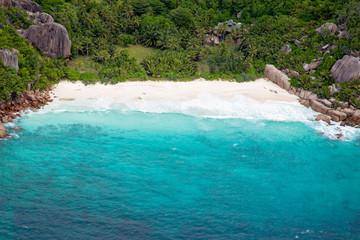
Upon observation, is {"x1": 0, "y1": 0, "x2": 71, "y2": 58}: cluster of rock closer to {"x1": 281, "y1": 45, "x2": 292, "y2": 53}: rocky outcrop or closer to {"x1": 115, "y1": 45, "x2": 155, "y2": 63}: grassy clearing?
{"x1": 115, "y1": 45, "x2": 155, "y2": 63}: grassy clearing

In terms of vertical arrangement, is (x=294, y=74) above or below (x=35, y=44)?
below

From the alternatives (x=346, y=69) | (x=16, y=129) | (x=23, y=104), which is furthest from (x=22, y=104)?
(x=346, y=69)

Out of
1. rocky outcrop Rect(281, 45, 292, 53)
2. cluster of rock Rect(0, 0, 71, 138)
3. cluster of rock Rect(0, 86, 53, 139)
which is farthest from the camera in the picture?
rocky outcrop Rect(281, 45, 292, 53)

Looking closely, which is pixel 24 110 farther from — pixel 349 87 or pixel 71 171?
pixel 349 87

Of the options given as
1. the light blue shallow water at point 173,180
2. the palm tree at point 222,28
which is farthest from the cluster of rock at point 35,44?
the palm tree at point 222,28

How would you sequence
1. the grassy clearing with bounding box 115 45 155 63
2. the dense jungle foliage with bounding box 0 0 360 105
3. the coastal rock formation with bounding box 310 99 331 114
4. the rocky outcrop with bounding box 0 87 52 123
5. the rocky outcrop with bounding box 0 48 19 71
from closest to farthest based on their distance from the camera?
1. the rocky outcrop with bounding box 0 87 52 123
2. the rocky outcrop with bounding box 0 48 19 71
3. the coastal rock formation with bounding box 310 99 331 114
4. the dense jungle foliage with bounding box 0 0 360 105
5. the grassy clearing with bounding box 115 45 155 63

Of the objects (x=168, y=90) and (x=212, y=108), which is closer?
(x=212, y=108)

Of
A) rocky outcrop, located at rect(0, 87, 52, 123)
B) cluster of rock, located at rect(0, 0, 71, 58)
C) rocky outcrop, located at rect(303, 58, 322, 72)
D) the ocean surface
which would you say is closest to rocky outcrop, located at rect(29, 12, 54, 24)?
cluster of rock, located at rect(0, 0, 71, 58)

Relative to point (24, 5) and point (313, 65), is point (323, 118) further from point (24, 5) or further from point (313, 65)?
point (24, 5)
